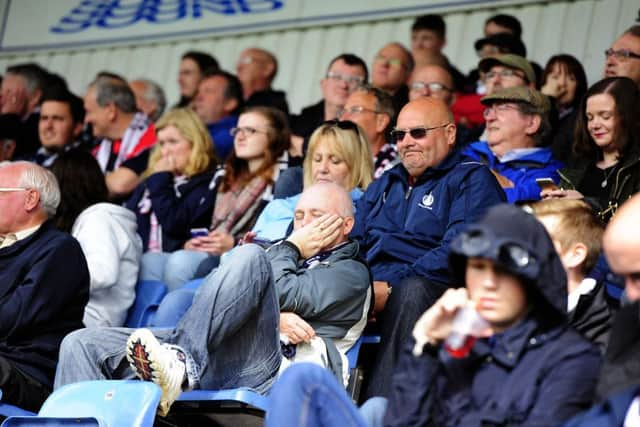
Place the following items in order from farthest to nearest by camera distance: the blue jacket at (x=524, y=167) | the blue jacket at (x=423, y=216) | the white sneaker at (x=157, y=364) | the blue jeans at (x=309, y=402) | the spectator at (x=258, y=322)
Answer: the blue jacket at (x=524, y=167) < the blue jacket at (x=423, y=216) < the spectator at (x=258, y=322) < the white sneaker at (x=157, y=364) < the blue jeans at (x=309, y=402)

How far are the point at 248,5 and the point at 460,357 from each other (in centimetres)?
669

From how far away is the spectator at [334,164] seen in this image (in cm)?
599

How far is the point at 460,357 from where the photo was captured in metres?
3.24

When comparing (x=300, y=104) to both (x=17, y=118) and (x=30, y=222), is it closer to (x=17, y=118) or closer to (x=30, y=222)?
(x=17, y=118)

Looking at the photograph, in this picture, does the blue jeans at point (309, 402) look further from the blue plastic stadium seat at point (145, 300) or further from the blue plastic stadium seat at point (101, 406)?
the blue plastic stadium seat at point (145, 300)

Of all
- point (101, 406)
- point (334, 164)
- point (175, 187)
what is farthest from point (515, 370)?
point (175, 187)

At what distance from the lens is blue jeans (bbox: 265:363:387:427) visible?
321 cm

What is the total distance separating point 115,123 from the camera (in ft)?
27.2

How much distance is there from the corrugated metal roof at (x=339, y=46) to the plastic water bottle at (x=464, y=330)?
4.99 meters

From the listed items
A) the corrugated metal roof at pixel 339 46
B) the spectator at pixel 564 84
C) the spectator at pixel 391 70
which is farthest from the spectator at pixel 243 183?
the corrugated metal roof at pixel 339 46

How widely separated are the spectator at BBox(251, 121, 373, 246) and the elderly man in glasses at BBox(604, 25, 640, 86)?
4.99 ft

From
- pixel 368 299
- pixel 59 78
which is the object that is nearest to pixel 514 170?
pixel 368 299

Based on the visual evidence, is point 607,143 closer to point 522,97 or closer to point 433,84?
point 522,97

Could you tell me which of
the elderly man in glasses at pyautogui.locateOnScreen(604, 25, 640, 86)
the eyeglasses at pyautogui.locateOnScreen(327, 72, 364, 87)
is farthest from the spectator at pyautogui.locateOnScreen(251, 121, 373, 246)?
the elderly man in glasses at pyautogui.locateOnScreen(604, 25, 640, 86)
